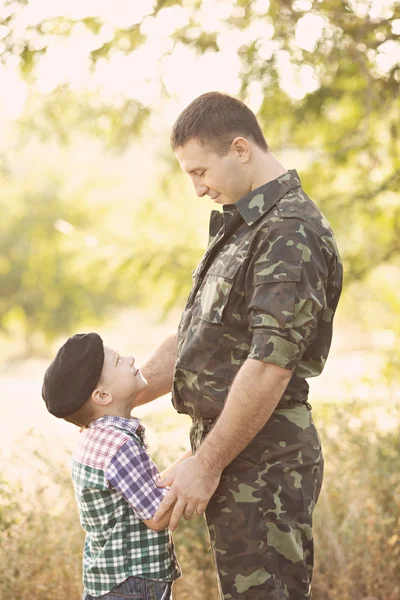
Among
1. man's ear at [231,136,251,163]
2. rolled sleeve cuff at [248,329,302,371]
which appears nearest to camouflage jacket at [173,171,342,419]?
rolled sleeve cuff at [248,329,302,371]

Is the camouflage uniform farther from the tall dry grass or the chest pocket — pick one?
the tall dry grass

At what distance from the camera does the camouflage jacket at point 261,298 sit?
7.39ft

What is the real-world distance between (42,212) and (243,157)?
34.2 meters

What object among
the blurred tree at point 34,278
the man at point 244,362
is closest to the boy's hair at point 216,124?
the man at point 244,362

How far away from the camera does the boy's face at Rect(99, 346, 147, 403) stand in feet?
8.32

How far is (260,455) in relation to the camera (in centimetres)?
246

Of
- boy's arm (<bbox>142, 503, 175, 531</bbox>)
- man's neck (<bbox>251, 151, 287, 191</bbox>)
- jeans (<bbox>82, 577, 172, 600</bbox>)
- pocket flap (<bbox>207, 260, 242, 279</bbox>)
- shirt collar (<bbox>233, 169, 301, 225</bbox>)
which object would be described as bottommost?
jeans (<bbox>82, 577, 172, 600</bbox>)

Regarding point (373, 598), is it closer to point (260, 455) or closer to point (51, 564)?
point (51, 564)

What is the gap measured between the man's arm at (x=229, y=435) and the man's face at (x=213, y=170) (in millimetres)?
560

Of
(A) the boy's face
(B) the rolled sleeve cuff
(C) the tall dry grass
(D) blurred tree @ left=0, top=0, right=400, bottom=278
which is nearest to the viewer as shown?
(B) the rolled sleeve cuff

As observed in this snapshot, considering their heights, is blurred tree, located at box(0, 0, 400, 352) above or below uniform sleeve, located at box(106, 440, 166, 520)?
above

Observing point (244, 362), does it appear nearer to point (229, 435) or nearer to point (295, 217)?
point (229, 435)

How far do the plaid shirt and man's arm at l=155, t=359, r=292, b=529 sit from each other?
0.33 feet

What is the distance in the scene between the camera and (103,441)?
247 centimetres
